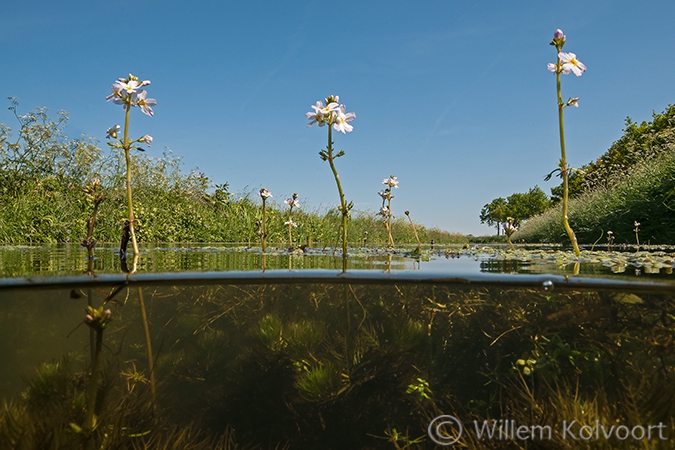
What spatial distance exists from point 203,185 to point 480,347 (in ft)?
45.8

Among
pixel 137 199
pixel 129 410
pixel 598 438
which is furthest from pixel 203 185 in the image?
pixel 598 438

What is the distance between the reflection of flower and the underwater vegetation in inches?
71.0

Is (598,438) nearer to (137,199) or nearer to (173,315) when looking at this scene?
(173,315)

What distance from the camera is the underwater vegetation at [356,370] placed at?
8.80ft

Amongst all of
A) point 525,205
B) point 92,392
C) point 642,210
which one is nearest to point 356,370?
point 92,392

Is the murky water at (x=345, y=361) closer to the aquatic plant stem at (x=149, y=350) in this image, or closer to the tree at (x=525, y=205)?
the aquatic plant stem at (x=149, y=350)

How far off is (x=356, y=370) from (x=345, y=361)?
94 millimetres

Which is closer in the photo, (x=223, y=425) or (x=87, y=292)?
(x=223, y=425)

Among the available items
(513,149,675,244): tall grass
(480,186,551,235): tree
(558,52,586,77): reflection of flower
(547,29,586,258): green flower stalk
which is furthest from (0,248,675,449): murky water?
(480,186,551,235): tree

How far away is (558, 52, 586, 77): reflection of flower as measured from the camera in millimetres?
3822

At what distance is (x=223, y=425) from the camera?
10.1ft

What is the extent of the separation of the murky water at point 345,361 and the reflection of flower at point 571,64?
1.64 metres

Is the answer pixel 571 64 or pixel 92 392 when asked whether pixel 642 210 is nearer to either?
pixel 571 64

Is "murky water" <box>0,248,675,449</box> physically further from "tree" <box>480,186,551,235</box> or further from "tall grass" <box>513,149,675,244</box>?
"tree" <box>480,186,551,235</box>
